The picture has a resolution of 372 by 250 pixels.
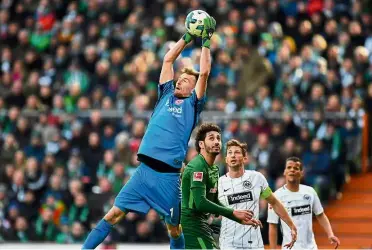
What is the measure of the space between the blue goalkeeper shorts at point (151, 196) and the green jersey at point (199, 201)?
0.22 meters

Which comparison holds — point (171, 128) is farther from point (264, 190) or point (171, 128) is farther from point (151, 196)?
point (264, 190)

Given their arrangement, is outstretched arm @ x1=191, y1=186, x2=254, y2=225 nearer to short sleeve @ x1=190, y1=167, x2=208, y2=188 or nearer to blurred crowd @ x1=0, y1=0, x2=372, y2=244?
short sleeve @ x1=190, y1=167, x2=208, y2=188

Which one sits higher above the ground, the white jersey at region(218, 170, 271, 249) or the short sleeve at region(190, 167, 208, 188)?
the short sleeve at region(190, 167, 208, 188)

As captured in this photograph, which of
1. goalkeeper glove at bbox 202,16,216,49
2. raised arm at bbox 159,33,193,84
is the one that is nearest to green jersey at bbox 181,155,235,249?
raised arm at bbox 159,33,193,84

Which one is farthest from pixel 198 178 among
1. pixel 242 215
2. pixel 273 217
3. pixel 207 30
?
pixel 273 217

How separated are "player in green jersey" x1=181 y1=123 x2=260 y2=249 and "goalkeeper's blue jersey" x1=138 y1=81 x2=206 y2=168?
0.69ft

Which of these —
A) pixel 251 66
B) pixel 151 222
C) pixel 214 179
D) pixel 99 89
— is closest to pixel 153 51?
pixel 99 89

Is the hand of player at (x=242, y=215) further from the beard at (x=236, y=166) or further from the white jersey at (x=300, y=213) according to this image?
the white jersey at (x=300, y=213)

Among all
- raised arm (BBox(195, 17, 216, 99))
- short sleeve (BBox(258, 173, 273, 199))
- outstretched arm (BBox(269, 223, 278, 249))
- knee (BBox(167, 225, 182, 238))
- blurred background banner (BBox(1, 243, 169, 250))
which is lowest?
blurred background banner (BBox(1, 243, 169, 250))

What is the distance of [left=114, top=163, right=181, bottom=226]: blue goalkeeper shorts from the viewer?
10.9 m

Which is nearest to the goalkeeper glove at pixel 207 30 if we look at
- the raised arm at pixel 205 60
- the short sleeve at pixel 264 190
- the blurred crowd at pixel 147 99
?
the raised arm at pixel 205 60

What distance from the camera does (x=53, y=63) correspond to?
2216cm

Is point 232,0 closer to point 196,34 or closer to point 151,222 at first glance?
point 151,222

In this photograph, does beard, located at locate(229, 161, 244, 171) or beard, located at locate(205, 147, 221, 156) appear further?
beard, located at locate(229, 161, 244, 171)
